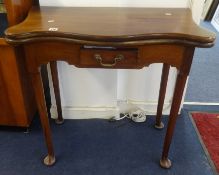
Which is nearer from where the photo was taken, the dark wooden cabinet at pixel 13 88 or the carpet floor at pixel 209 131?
the dark wooden cabinet at pixel 13 88

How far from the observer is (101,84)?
1678 millimetres

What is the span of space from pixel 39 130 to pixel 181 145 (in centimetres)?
89

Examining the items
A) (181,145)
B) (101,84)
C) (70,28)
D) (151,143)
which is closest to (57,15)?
(70,28)

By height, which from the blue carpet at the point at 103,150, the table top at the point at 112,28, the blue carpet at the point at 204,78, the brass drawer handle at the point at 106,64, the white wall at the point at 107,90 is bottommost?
the blue carpet at the point at 103,150

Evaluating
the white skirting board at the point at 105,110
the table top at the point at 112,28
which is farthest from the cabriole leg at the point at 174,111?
the white skirting board at the point at 105,110

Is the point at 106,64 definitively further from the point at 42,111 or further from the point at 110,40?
the point at 42,111

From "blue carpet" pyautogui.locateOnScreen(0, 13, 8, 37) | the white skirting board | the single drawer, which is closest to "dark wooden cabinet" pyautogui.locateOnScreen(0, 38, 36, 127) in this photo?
"blue carpet" pyautogui.locateOnScreen(0, 13, 8, 37)

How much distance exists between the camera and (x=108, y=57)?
1104mm

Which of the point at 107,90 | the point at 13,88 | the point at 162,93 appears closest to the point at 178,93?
the point at 162,93

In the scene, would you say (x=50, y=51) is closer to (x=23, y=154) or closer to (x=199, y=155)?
(x=23, y=154)

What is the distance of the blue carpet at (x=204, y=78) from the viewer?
2053 mm

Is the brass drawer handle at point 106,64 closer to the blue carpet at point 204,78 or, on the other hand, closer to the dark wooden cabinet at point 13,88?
the dark wooden cabinet at point 13,88

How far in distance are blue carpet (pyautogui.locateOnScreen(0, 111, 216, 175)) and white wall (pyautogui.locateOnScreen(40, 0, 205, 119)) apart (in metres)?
0.08

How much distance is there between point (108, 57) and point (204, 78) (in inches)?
56.2
